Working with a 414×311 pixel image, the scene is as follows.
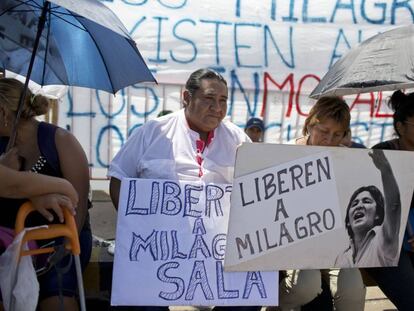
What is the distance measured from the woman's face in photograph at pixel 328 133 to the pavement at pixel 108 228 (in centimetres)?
144

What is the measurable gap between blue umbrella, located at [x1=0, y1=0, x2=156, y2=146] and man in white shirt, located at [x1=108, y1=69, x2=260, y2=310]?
0.98ft

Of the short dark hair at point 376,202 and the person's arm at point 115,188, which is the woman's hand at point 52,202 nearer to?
the person's arm at point 115,188

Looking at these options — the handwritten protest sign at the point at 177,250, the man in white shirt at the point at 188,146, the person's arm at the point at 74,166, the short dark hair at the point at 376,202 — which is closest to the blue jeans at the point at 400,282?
the short dark hair at the point at 376,202

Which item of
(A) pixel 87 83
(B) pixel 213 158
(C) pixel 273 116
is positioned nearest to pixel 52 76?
(A) pixel 87 83

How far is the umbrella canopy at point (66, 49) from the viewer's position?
2.75 meters

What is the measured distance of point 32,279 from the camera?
6.09 ft

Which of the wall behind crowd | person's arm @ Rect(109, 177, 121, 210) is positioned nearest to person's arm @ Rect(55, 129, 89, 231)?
person's arm @ Rect(109, 177, 121, 210)

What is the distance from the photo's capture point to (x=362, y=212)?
251 cm

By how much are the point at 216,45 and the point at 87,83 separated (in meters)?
2.72

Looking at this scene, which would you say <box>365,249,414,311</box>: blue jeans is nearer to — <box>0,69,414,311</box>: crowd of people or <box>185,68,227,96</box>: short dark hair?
<box>0,69,414,311</box>: crowd of people

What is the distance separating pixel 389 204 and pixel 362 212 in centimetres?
15

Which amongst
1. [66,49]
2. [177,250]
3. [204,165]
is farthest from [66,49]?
[177,250]

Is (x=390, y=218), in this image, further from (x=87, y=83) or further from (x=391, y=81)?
(x=87, y=83)

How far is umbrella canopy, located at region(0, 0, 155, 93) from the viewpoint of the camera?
2754 mm
